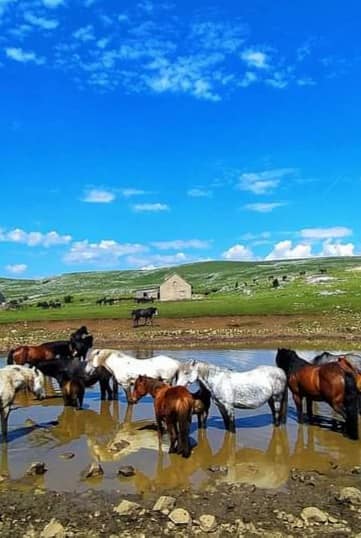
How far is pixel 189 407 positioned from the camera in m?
10.8

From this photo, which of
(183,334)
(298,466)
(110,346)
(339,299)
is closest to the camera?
(298,466)

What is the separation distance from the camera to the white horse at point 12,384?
476 inches

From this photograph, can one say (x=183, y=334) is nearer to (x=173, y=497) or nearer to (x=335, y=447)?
(x=335, y=447)

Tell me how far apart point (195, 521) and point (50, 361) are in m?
10.5

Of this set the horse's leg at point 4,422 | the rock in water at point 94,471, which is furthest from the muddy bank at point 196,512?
the horse's leg at point 4,422

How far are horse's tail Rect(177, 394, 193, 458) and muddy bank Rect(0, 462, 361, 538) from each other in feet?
5.51

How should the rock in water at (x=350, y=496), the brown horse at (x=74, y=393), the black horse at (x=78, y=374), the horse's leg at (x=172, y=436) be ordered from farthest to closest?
the black horse at (x=78, y=374) < the brown horse at (x=74, y=393) < the horse's leg at (x=172, y=436) < the rock in water at (x=350, y=496)

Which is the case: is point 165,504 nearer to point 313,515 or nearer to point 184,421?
point 313,515

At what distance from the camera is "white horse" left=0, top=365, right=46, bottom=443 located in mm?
12078

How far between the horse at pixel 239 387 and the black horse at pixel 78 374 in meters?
4.24

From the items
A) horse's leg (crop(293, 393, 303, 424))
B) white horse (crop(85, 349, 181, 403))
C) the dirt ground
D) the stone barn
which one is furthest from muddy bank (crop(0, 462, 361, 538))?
the stone barn

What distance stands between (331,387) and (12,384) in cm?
735

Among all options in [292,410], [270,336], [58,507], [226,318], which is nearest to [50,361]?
[292,410]

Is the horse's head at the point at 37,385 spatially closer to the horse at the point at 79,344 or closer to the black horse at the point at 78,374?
the black horse at the point at 78,374
